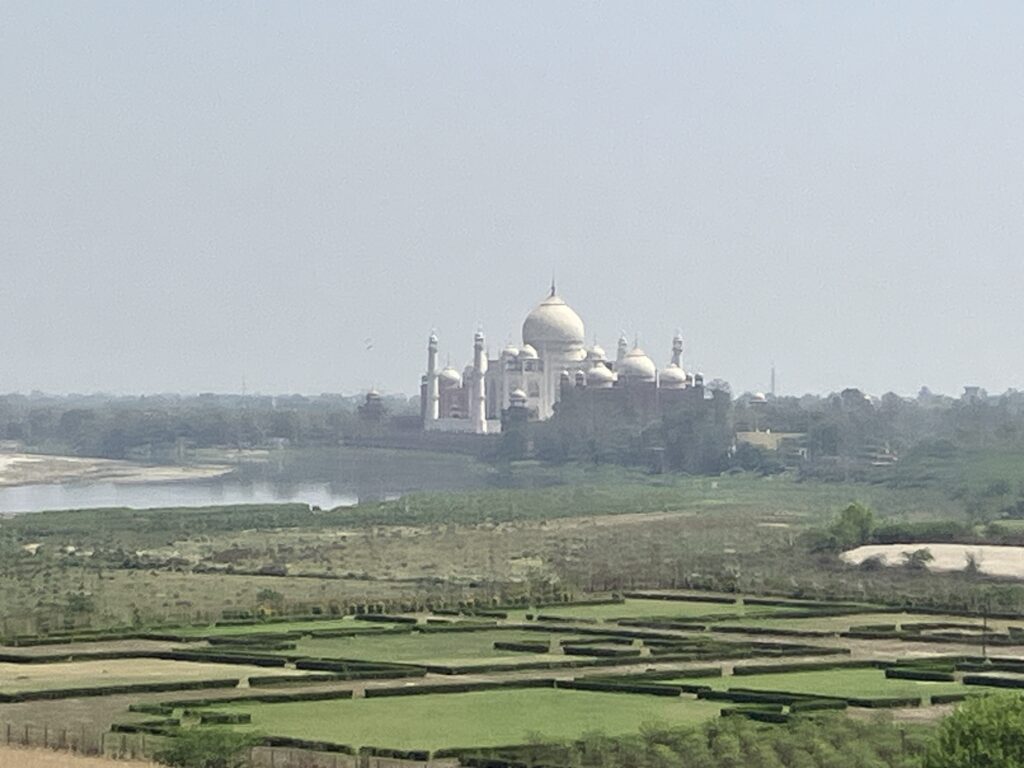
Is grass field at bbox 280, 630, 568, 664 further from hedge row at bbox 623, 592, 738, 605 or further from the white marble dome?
the white marble dome

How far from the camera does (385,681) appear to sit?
46.3m

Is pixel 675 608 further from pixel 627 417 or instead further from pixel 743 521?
pixel 627 417

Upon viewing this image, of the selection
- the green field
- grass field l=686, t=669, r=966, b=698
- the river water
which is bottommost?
grass field l=686, t=669, r=966, b=698

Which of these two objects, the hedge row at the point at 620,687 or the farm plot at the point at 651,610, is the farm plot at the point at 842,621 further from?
the hedge row at the point at 620,687

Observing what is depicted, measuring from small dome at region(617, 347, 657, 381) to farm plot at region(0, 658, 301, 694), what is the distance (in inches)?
4284

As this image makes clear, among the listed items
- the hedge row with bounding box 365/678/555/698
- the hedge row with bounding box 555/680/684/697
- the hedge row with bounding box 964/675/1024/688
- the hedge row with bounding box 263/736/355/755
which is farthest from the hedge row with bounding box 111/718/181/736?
the hedge row with bounding box 964/675/1024/688

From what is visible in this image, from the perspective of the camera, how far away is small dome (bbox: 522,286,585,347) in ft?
529

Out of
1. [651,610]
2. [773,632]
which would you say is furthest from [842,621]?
[651,610]

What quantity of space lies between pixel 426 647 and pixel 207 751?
16262 millimetres

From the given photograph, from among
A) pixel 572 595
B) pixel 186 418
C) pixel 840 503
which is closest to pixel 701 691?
pixel 572 595

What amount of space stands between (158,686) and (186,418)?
146m

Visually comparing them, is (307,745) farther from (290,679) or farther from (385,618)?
(385,618)

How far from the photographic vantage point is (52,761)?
1417 inches

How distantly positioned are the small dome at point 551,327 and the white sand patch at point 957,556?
87.1 m
